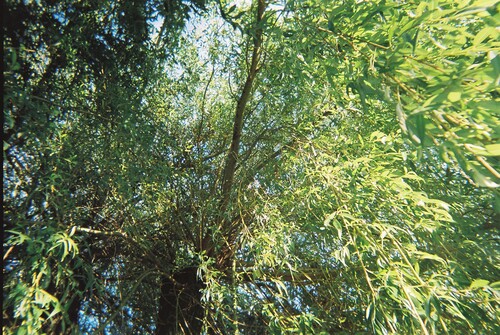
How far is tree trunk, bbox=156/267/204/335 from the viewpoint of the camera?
3.32 metres

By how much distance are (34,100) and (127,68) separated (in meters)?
0.83

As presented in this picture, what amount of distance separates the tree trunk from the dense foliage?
0.02m

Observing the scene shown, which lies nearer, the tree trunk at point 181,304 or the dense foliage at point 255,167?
the dense foliage at point 255,167

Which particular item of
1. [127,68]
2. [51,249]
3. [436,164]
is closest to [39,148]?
[51,249]

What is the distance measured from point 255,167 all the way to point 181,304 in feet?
4.08

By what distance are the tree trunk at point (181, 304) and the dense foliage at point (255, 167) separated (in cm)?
2

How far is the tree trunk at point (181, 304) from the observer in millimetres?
3322

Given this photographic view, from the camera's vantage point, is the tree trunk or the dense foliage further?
the tree trunk

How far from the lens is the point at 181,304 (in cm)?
340

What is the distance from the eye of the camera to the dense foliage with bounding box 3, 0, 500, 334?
1.59m

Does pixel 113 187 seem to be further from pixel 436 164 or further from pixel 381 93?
pixel 436 164

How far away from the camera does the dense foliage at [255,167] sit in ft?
5.22

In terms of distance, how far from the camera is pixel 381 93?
62.0 inches

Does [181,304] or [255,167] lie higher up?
[255,167]
